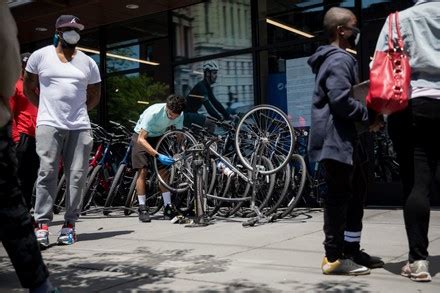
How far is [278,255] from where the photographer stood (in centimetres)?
423

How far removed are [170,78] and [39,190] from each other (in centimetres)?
481

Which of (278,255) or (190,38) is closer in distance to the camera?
(278,255)

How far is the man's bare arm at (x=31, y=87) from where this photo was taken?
16.5 feet

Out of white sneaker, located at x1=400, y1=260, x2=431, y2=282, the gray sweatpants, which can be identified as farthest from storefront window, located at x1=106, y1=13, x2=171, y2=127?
white sneaker, located at x1=400, y1=260, x2=431, y2=282

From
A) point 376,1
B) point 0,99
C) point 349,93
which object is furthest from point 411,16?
point 376,1

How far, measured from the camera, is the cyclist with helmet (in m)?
8.88

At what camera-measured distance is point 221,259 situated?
416 cm

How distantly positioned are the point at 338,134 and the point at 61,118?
2.58m

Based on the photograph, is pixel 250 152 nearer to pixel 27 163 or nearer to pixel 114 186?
pixel 114 186

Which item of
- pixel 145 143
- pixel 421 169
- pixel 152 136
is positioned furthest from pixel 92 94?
pixel 421 169

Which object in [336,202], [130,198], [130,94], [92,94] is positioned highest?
[130,94]

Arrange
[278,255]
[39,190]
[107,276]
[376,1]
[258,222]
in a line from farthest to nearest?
1. [376,1]
2. [258,222]
3. [39,190]
4. [278,255]
5. [107,276]

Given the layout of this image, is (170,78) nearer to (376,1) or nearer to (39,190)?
(376,1)

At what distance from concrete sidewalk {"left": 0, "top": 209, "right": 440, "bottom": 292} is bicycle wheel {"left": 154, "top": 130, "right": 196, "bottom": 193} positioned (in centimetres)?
65
